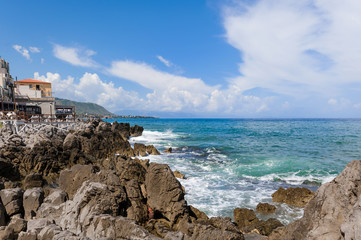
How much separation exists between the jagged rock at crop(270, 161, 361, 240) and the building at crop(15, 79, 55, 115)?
5073cm

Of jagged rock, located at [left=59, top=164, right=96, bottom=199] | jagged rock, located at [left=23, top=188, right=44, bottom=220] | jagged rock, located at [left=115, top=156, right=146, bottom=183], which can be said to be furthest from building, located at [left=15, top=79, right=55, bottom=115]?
jagged rock, located at [left=23, top=188, right=44, bottom=220]

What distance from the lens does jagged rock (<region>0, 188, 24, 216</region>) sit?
10.3 m

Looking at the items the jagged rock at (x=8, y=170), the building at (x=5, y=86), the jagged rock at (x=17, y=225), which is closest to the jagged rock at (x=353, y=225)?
the jagged rock at (x=17, y=225)

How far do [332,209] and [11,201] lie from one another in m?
13.0

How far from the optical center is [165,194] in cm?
1062

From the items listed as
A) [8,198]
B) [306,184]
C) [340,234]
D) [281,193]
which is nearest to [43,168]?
[8,198]

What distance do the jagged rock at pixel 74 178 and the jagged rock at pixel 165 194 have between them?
Result: 3.81m

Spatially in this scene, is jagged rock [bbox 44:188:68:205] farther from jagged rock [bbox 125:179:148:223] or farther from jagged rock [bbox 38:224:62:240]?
jagged rock [bbox 125:179:148:223]

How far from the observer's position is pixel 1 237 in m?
7.92

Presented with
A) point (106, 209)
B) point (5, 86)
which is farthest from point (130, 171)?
point (5, 86)

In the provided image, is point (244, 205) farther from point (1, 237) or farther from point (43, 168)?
point (43, 168)

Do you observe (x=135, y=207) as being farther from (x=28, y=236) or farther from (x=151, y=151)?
(x=151, y=151)

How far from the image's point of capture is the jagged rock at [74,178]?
12156 millimetres

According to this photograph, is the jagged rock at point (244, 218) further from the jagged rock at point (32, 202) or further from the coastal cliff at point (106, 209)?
the jagged rock at point (32, 202)
